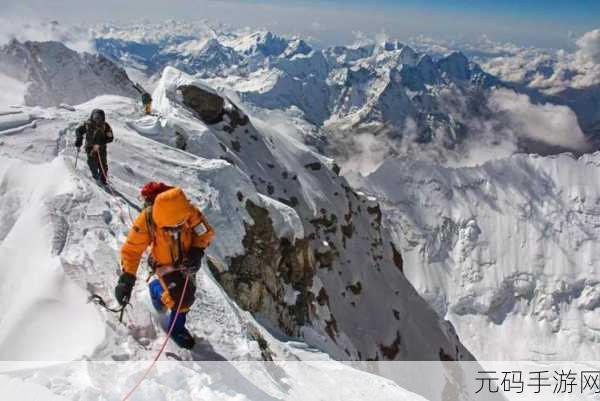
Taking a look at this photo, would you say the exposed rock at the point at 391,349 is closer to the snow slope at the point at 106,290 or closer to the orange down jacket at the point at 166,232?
the snow slope at the point at 106,290

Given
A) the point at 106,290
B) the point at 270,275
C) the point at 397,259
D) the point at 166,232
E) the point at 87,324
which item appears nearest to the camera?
the point at 166,232

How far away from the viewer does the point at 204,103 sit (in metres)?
43.2

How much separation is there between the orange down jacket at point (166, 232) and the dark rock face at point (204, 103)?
3482 centimetres

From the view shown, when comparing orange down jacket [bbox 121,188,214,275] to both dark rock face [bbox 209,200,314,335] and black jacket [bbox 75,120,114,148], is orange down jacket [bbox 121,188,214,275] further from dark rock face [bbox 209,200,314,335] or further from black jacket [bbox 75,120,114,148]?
dark rock face [bbox 209,200,314,335]

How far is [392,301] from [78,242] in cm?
4717

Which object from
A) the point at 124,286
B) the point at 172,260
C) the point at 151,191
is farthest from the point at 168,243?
the point at 124,286

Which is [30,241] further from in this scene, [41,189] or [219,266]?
[219,266]

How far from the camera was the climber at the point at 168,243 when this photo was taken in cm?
776

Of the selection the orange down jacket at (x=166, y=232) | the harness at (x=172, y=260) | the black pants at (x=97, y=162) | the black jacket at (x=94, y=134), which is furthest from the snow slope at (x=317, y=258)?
the orange down jacket at (x=166, y=232)

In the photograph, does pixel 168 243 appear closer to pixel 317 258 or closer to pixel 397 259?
pixel 317 258

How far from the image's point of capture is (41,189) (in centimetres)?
1444

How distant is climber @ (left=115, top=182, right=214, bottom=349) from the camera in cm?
776

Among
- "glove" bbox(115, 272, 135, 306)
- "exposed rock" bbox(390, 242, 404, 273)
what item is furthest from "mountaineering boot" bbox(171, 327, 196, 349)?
"exposed rock" bbox(390, 242, 404, 273)

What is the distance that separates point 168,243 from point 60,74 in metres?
89.4
